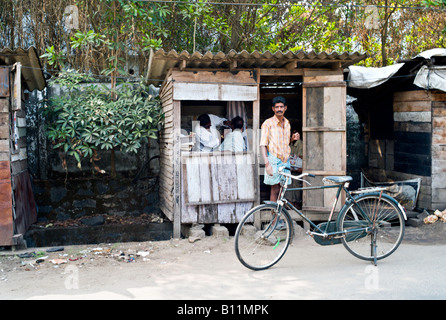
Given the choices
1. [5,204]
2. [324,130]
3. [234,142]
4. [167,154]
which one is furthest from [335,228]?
[5,204]

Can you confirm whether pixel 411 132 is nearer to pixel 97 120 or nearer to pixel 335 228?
pixel 335 228

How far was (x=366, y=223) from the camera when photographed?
536cm

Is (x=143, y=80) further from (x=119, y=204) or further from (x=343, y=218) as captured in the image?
(x=343, y=218)

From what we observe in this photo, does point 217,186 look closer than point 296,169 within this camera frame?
Yes

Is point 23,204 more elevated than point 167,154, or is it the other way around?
point 167,154

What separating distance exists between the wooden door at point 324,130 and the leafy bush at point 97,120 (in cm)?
292

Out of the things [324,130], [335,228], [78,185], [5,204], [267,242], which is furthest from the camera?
[78,185]

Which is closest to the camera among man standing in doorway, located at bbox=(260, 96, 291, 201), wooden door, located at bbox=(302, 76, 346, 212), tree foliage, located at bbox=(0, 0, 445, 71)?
man standing in doorway, located at bbox=(260, 96, 291, 201)

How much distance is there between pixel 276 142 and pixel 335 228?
191cm

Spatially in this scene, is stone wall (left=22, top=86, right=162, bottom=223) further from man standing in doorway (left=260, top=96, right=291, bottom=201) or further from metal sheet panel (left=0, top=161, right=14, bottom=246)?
man standing in doorway (left=260, top=96, right=291, bottom=201)

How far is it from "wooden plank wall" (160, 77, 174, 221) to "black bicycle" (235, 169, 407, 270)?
2.61m

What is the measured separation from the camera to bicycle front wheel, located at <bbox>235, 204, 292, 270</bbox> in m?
5.10

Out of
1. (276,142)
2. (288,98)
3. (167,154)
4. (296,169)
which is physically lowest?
(296,169)

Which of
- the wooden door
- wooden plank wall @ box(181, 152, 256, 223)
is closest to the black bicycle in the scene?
the wooden door
